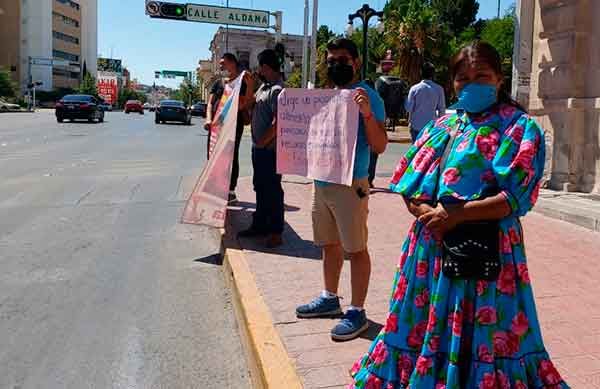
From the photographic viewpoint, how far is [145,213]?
914 cm

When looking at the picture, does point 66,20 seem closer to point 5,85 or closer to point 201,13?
point 5,85

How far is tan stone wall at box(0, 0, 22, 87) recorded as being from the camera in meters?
112

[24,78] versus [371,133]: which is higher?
[24,78]

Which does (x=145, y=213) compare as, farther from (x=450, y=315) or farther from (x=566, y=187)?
(x=450, y=315)

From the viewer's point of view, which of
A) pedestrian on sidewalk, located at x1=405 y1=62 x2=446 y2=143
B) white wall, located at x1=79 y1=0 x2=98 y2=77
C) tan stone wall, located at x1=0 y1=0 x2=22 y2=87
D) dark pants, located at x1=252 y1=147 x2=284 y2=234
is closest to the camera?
dark pants, located at x1=252 y1=147 x2=284 y2=234

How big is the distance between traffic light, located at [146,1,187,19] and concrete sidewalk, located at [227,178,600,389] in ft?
69.9

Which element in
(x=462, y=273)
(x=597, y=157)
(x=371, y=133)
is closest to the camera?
(x=462, y=273)

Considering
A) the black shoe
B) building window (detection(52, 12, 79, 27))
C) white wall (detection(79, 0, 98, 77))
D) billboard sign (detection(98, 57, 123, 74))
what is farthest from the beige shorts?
billboard sign (detection(98, 57, 123, 74))

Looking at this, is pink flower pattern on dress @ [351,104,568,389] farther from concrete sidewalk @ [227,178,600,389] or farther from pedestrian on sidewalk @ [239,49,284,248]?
pedestrian on sidewalk @ [239,49,284,248]

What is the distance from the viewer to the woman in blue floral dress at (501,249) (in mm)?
2609

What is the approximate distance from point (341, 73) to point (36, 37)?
124649 millimetres

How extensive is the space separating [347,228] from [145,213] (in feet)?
18.6

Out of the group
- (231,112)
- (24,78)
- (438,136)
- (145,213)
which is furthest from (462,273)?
(24,78)

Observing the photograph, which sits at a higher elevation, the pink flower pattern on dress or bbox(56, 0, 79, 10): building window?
bbox(56, 0, 79, 10): building window
